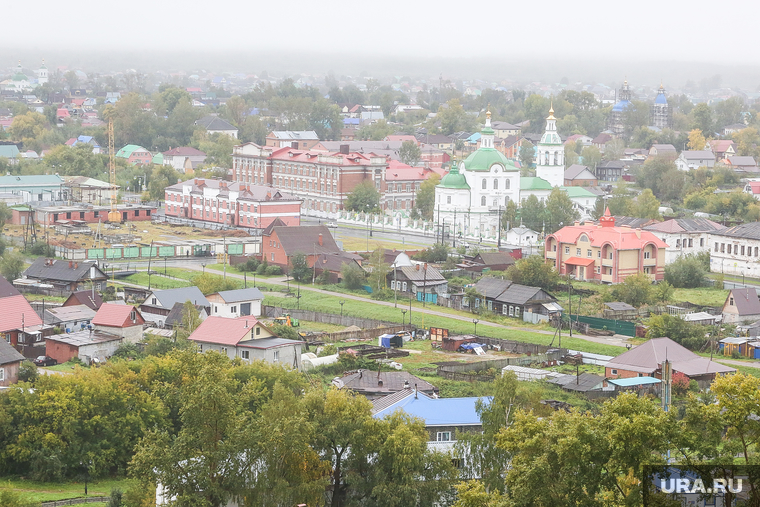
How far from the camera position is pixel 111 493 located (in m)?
22.2

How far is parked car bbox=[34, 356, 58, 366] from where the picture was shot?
32.3 meters

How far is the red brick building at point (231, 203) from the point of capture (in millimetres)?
63812

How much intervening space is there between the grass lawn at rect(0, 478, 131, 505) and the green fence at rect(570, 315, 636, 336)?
1817cm

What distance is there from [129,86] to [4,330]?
6405 inches

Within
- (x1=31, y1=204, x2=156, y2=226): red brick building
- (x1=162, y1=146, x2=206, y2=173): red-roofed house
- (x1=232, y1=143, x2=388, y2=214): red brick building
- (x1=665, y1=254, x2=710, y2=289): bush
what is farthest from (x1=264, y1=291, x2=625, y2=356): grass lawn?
(x1=162, y1=146, x2=206, y2=173): red-roofed house

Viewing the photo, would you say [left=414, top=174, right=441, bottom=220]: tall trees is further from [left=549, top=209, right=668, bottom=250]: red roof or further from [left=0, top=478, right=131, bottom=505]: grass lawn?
[left=0, top=478, right=131, bottom=505]: grass lawn

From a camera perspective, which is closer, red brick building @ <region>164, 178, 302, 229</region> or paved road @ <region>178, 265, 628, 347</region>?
paved road @ <region>178, 265, 628, 347</region>

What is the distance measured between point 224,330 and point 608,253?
19.6 meters

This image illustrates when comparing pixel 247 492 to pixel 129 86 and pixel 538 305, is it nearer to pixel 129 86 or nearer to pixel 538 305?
pixel 538 305

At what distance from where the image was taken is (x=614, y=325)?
3756 cm

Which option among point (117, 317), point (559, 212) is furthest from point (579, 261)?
point (117, 317)

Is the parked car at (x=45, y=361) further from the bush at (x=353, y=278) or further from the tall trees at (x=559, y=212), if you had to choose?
the tall trees at (x=559, y=212)

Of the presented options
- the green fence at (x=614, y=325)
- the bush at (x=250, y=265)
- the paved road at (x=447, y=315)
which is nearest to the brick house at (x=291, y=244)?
the bush at (x=250, y=265)

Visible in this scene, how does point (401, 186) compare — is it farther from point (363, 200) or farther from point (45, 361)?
point (45, 361)
